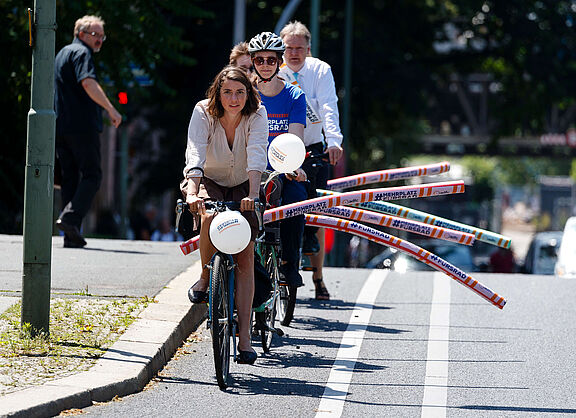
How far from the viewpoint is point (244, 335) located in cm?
706

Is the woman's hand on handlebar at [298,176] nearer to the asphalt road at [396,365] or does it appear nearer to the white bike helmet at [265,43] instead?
the white bike helmet at [265,43]

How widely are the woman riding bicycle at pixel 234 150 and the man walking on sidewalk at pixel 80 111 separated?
14.5 feet

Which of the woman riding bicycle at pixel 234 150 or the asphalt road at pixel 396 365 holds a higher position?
the woman riding bicycle at pixel 234 150

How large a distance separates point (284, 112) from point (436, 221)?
4.45ft

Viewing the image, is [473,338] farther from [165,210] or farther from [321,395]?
[165,210]

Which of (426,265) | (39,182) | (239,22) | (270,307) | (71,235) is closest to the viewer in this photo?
(39,182)

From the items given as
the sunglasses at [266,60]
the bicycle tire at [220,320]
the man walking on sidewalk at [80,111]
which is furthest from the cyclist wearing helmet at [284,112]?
the man walking on sidewalk at [80,111]

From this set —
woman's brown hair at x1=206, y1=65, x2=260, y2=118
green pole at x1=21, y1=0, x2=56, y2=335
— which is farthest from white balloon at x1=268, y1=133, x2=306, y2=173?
green pole at x1=21, y1=0, x2=56, y2=335

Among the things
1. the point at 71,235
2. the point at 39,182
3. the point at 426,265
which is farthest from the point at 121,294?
the point at 426,265

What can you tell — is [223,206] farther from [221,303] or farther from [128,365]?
[128,365]

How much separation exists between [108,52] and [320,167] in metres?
8.68

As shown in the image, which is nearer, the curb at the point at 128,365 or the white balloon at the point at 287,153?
the curb at the point at 128,365

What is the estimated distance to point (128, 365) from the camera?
690 centimetres

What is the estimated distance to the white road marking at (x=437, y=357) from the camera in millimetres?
6580
